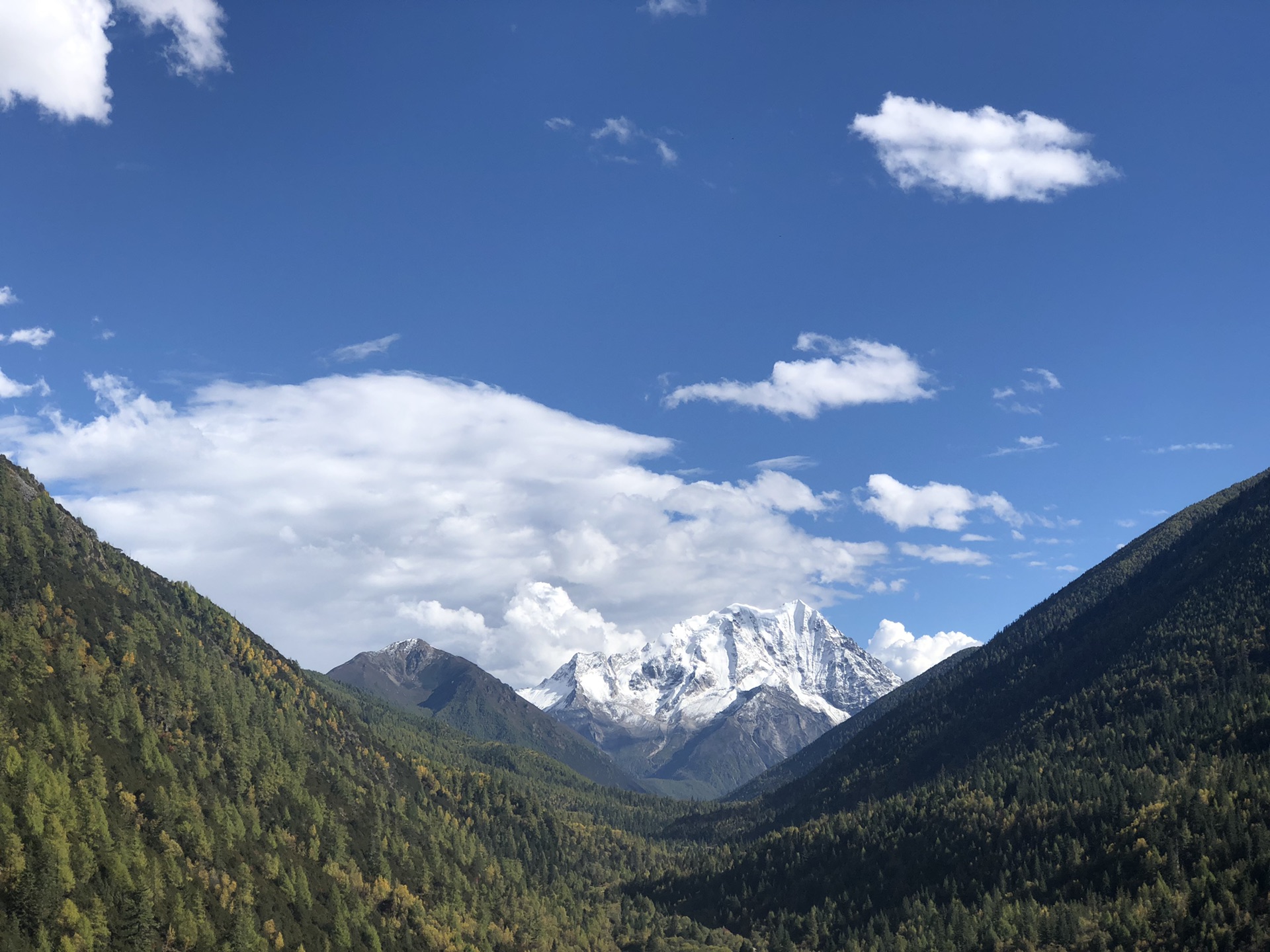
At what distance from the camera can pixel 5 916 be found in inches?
7387

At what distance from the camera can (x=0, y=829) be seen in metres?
198

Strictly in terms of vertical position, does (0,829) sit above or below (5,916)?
above

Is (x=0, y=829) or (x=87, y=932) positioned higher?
(x=0, y=829)

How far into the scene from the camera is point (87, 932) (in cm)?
19588

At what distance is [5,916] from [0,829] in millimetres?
18421

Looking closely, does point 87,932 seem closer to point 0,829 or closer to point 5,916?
point 5,916

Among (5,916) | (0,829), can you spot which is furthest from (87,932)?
(0,829)

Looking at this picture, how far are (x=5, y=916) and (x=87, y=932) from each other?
52.1ft

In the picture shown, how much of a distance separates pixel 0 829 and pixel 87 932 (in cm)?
2824
